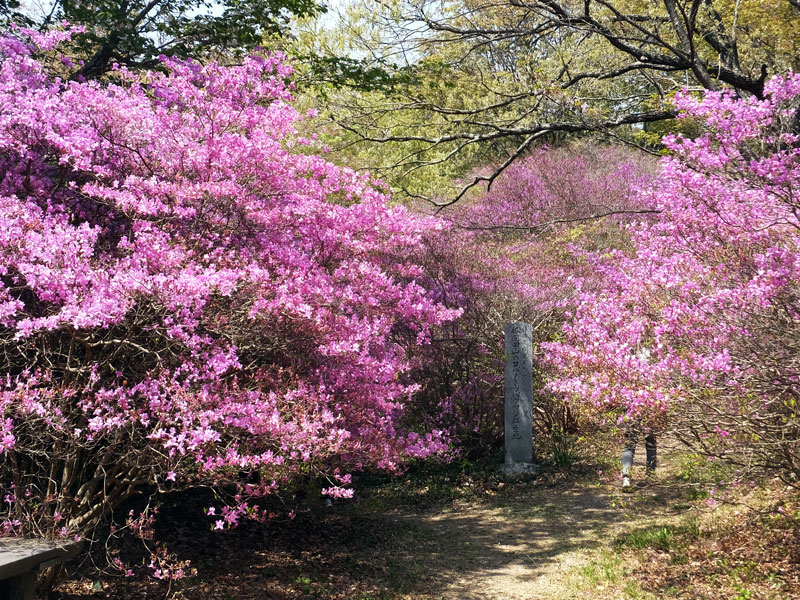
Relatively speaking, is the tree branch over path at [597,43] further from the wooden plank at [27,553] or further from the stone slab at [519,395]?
the wooden plank at [27,553]

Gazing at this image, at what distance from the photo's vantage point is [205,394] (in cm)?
447

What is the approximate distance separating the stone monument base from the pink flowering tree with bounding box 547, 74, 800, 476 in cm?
469

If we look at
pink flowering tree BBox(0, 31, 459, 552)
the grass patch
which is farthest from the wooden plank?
the grass patch

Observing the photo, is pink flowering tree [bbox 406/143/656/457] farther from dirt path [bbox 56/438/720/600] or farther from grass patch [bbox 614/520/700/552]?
grass patch [bbox 614/520/700/552]

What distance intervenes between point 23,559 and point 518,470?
24.2 feet

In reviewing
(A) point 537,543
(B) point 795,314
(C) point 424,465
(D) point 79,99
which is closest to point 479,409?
(C) point 424,465

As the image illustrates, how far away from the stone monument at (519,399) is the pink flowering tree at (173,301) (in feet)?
13.4

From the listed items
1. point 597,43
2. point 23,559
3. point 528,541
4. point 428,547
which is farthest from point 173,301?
point 597,43

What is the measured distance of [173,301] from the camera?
14.2 feet

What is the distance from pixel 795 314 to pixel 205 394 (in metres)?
3.88

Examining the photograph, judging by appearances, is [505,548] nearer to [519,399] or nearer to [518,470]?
[518,470]

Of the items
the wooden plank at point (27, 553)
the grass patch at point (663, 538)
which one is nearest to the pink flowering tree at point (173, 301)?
the wooden plank at point (27, 553)

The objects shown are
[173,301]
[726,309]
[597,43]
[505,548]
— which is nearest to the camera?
[173,301]

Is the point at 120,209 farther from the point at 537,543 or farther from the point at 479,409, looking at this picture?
the point at 479,409
